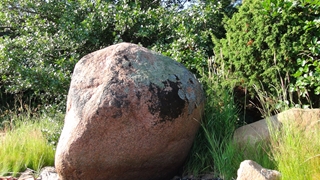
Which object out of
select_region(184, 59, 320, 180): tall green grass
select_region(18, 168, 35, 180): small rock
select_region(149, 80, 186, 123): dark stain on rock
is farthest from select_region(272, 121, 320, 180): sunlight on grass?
select_region(18, 168, 35, 180): small rock

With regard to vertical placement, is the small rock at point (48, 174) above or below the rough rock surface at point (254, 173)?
below

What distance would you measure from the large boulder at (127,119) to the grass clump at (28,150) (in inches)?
55.0

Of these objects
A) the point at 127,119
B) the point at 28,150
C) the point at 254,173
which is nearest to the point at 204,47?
the point at 127,119

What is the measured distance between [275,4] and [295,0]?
10.0 inches

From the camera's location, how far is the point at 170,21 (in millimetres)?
7133

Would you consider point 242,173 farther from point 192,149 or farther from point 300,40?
point 300,40

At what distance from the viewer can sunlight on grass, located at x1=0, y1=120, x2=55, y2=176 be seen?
5320 millimetres

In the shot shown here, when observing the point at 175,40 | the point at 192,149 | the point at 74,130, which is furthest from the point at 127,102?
the point at 175,40

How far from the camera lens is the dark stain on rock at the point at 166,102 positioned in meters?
4.06

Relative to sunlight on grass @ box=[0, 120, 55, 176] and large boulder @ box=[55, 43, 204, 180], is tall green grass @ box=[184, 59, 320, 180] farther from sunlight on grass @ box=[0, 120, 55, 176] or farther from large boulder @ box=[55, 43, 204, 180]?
sunlight on grass @ box=[0, 120, 55, 176]

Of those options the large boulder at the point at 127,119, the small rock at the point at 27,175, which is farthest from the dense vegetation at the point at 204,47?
the small rock at the point at 27,175

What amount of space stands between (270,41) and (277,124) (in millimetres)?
1348

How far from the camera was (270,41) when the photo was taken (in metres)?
5.04

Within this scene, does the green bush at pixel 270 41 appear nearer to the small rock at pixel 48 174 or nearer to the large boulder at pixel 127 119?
the large boulder at pixel 127 119
